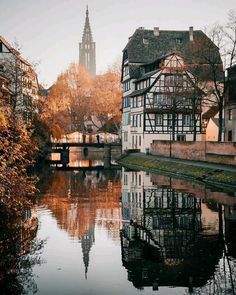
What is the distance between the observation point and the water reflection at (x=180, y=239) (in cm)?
1747

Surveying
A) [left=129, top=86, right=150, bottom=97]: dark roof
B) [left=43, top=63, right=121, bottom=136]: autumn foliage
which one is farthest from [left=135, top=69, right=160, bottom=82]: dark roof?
[left=43, top=63, right=121, bottom=136]: autumn foliage

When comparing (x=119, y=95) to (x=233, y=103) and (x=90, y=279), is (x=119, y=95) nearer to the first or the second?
(x=233, y=103)

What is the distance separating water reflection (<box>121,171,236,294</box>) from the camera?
57.3ft

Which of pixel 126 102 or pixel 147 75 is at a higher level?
pixel 147 75

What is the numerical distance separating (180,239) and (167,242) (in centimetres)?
84

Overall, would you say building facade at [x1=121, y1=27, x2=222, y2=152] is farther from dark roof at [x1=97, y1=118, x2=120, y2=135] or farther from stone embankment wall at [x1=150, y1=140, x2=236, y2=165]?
dark roof at [x1=97, y1=118, x2=120, y2=135]

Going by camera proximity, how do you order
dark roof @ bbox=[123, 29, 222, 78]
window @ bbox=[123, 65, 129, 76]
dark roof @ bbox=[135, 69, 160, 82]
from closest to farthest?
dark roof @ bbox=[135, 69, 160, 82]
dark roof @ bbox=[123, 29, 222, 78]
window @ bbox=[123, 65, 129, 76]

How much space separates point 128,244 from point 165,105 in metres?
54.4

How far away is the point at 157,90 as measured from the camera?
79.4m

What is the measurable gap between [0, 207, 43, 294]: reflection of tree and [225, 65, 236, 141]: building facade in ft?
145

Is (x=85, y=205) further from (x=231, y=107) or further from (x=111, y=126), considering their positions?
(x=111, y=126)

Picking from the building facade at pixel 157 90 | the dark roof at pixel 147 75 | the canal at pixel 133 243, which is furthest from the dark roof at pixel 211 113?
the canal at pixel 133 243

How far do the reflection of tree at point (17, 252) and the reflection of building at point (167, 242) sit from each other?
355 centimetres

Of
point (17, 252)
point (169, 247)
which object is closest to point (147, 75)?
point (169, 247)
